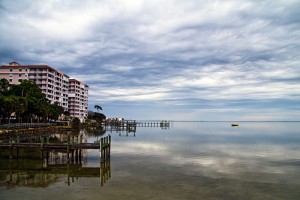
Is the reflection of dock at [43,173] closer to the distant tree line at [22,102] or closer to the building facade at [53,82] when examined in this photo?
the distant tree line at [22,102]

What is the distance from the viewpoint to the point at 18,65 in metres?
125

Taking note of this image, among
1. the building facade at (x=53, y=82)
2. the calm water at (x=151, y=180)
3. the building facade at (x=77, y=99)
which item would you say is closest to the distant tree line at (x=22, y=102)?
the building facade at (x=53, y=82)

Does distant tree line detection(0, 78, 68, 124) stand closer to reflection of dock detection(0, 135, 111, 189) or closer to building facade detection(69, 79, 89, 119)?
reflection of dock detection(0, 135, 111, 189)

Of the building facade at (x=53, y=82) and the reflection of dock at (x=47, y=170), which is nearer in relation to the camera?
the reflection of dock at (x=47, y=170)

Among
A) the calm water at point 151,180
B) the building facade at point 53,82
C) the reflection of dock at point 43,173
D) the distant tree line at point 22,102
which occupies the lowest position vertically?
the calm water at point 151,180

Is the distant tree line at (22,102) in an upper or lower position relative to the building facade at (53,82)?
lower

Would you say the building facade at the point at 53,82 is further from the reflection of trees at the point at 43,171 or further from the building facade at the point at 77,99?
the reflection of trees at the point at 43,171

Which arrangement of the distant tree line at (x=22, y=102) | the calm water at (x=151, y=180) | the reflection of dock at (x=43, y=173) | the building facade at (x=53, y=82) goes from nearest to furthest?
the calm water at (x=151, y=180) < the reflection of dock at (x=43, y=173) < the distant tree line at (x=22, y=102) < the building facade at (x=53, y=82)

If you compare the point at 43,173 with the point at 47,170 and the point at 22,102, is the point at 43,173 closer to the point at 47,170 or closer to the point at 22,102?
the point at 47,170

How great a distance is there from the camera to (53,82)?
13088 centimetres

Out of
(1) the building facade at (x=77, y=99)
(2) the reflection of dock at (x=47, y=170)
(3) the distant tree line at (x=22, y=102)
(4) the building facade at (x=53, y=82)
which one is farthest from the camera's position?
(1) the building facade at (x=77, y=99)

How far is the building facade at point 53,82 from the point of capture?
122375 millimetres

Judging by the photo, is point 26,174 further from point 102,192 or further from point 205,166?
point 205,166

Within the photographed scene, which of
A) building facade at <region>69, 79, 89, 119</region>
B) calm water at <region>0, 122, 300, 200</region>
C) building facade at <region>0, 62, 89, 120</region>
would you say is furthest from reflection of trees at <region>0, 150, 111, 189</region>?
building facade at <region>69, 79, 89, 119</region>
